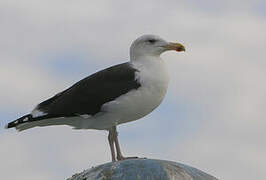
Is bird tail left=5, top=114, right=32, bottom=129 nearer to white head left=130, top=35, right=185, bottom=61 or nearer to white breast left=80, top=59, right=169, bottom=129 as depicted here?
white breast left=80, top=59, right=169, bottom=129

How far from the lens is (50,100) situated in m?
11.3

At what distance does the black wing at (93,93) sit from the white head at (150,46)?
381mm

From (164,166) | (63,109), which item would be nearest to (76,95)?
(63,109)

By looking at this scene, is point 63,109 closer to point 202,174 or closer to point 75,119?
point 75,119

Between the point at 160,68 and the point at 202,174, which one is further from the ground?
the point at 160,68

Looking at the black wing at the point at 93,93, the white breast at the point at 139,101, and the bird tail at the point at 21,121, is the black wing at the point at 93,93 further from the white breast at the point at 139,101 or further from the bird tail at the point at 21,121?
the white breast at the point at 139,101

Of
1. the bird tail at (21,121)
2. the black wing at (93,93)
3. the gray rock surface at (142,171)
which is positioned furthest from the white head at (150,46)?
the gray rock surface at (142,171)

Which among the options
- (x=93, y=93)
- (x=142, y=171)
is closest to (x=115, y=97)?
(x=93, y=93)

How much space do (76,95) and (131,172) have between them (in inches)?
146

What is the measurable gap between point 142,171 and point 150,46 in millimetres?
4053

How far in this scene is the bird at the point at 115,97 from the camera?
33.1 ft

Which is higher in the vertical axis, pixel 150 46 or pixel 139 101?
pixel 150 46

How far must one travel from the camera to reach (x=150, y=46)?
10969 millimetres

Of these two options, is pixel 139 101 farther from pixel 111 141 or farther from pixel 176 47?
pixel 176 47
